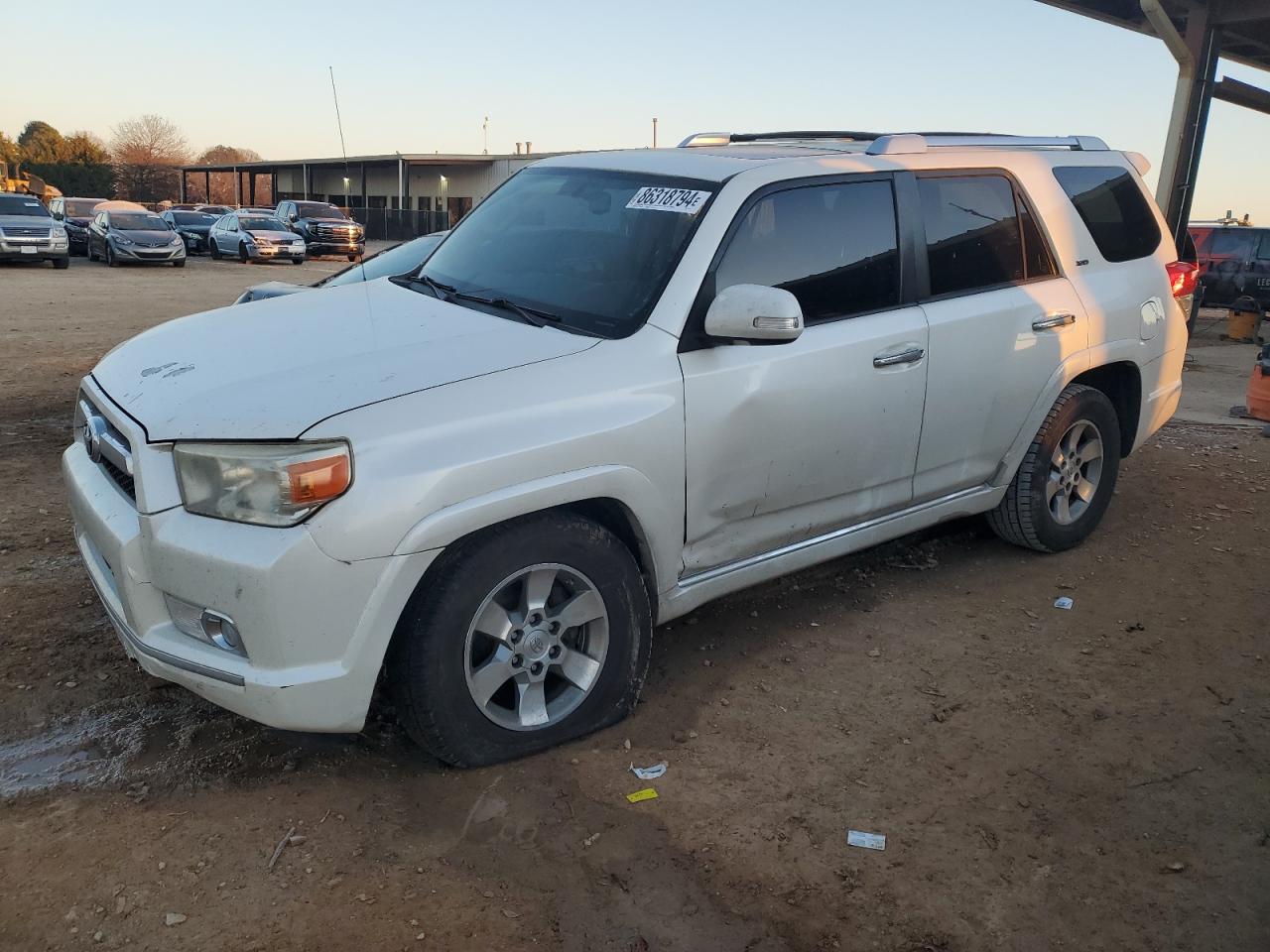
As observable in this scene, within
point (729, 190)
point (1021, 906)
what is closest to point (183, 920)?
point (1021, 906)

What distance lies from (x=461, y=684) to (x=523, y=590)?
1.08 feet

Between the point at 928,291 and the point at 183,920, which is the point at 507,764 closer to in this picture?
the point at 183,920

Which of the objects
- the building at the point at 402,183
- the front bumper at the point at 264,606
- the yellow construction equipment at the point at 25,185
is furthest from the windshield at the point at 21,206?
the front bumper at the point at 264,606

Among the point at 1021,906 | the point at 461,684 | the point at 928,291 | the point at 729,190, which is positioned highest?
the point at 729,190

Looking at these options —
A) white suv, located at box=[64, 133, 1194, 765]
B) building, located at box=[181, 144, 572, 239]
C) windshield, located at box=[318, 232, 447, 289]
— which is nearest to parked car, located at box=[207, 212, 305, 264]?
building, located at box=[181, 144, 572, 239]

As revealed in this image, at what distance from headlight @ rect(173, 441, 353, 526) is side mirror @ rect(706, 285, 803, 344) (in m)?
1.26

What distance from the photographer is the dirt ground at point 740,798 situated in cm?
257

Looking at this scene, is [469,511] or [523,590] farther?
[523,590]

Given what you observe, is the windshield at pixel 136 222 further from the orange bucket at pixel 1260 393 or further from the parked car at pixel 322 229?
the orange bucket at pixel 1260 393

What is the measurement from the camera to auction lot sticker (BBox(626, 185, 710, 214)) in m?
3.59

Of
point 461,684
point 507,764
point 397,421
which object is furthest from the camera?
point 507,764

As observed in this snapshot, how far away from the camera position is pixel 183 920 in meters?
2.52

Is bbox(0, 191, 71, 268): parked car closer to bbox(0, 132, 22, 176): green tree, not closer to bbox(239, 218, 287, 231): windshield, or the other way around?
bbox(239, 218, 287, 231): windshield

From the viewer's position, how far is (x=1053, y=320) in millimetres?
4559
